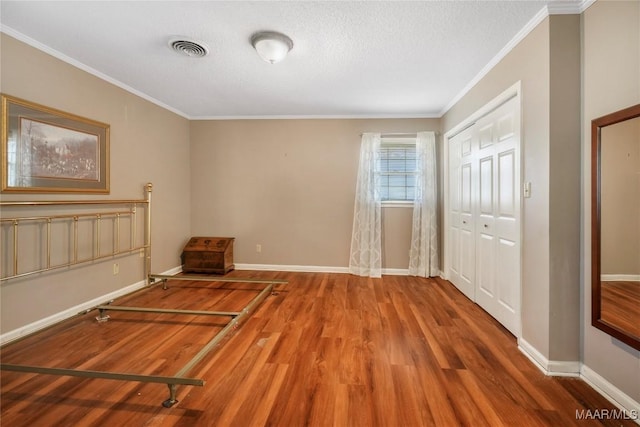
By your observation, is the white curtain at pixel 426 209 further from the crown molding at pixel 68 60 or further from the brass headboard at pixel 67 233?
the crown molding at pixel 68 60

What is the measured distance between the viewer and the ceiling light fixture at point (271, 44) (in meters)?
2.04

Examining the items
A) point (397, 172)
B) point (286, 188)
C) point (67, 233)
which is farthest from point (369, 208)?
point (67, 233)

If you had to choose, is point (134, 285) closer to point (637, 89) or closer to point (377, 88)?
point (377, 88)

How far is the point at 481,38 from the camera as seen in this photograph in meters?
2.08

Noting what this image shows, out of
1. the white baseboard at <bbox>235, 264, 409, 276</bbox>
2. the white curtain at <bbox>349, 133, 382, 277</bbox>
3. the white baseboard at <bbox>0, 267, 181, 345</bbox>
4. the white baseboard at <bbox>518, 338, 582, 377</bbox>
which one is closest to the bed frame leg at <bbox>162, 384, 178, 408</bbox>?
the white baseboard at <bbox>0, 267, 181, 345</bbox>

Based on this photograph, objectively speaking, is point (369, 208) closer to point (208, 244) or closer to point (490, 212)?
point (490, 212)

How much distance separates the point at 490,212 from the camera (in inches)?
99.3

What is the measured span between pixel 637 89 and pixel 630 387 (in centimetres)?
156

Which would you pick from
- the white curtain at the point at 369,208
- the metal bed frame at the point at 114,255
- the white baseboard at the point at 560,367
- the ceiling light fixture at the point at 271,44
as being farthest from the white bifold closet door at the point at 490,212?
the metal bed frame at the point at 114,255

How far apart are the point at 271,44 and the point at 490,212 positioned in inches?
98.6

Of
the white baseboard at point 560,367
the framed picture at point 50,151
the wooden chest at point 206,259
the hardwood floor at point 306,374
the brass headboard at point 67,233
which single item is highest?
the framed picture at point 50,151

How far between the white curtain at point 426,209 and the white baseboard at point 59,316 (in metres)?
3.80

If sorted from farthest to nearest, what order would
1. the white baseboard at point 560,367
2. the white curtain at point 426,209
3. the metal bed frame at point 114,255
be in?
1. the white curtain at point 426,209
2. the white baseboard at point 560,367
3. the metal bed frame at point 114,255

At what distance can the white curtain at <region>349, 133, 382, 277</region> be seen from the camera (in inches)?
152
